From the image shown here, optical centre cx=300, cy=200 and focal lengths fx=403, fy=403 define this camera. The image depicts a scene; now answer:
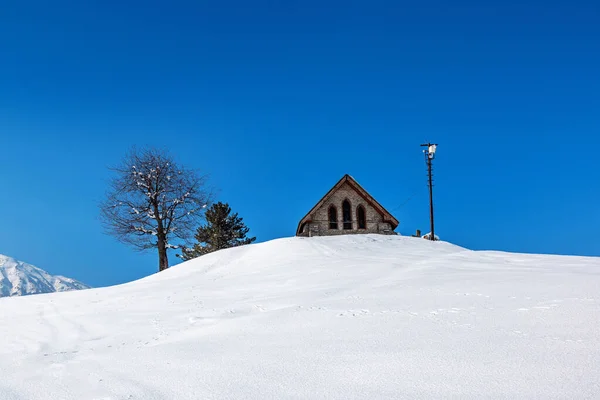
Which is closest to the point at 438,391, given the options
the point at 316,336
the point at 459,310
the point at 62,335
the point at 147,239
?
the point at 316,336

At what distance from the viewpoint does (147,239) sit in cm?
2891

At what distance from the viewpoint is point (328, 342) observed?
4.68 metres

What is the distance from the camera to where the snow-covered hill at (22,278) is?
91250 millimetres

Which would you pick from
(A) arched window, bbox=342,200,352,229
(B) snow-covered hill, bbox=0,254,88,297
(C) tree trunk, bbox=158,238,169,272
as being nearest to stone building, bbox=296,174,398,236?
(A) arched window, bbox=342,200,352,229

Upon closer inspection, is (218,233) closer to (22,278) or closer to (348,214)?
(348,214)

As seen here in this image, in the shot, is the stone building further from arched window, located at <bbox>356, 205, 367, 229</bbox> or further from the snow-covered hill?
the snow-covered hill

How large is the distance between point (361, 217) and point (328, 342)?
27.0 m

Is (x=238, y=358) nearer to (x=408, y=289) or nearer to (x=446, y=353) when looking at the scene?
(x=446, y=353)

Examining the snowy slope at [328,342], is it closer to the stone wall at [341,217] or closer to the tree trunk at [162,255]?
the tree trunk at [162,255]

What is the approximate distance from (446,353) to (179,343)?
3258 millimetres

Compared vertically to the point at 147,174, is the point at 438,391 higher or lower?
lower

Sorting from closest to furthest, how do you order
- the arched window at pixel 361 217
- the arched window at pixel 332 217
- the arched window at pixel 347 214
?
the arched window at pixel 332 217 → the arched window at pixel 347 214 → the arched window at pixel 361 217

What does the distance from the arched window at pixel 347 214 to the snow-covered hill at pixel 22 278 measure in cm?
8048

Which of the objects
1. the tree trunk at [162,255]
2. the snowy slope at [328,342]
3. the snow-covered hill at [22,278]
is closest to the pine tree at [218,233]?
the tree trunk at [162,255]
